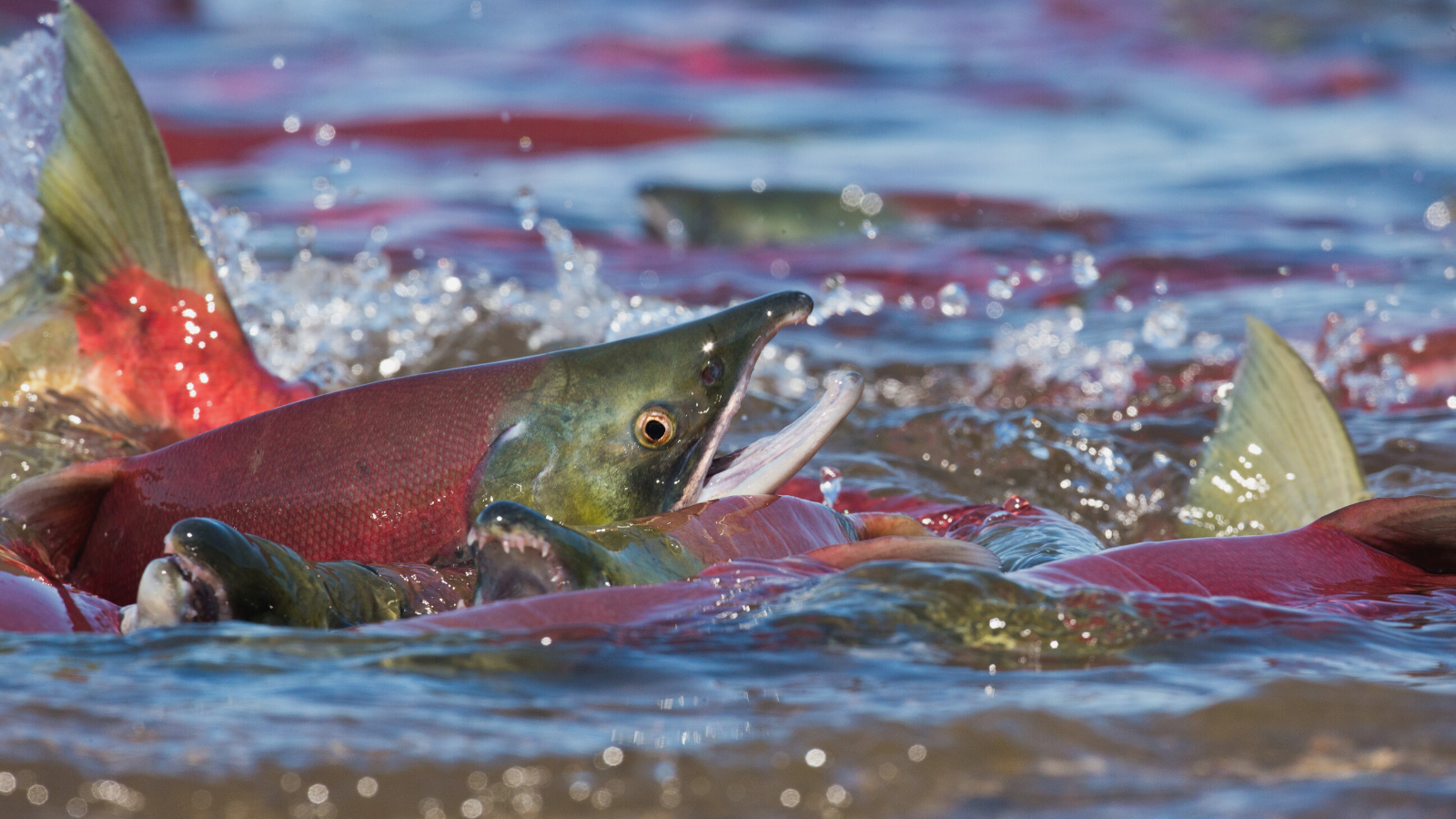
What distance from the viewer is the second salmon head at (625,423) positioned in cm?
187

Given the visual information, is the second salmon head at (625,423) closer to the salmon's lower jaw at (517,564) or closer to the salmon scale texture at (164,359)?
the salmon's lower jaw at (517,564)

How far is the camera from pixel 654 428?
6.24 feet

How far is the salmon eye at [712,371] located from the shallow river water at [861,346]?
1.29ft

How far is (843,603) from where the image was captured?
1576 millimetres

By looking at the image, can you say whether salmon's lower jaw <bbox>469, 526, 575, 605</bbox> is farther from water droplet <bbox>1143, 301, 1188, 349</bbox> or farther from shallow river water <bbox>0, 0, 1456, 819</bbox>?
water droplet <bbox>1143, 301, 1188, 349</bbox>

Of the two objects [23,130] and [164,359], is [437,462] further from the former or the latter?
[23,130]

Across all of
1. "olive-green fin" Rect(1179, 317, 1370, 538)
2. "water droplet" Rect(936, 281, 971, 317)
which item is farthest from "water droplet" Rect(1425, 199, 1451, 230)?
"olive-green fin" Rect(1179, 317, 1370, 538)

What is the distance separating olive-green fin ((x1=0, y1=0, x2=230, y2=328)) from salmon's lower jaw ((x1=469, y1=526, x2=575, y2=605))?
1212 millimetres

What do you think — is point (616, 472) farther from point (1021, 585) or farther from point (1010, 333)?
point (1010, 333)

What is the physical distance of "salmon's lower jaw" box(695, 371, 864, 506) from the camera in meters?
1.90

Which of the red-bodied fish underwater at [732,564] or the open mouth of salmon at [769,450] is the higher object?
the open mouth of salmon at [769,450]

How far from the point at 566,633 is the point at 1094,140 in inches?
293

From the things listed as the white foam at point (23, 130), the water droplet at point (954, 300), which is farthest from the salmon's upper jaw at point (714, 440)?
the water droplet at point (954, 300)

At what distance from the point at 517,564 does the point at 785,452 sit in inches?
18.2
